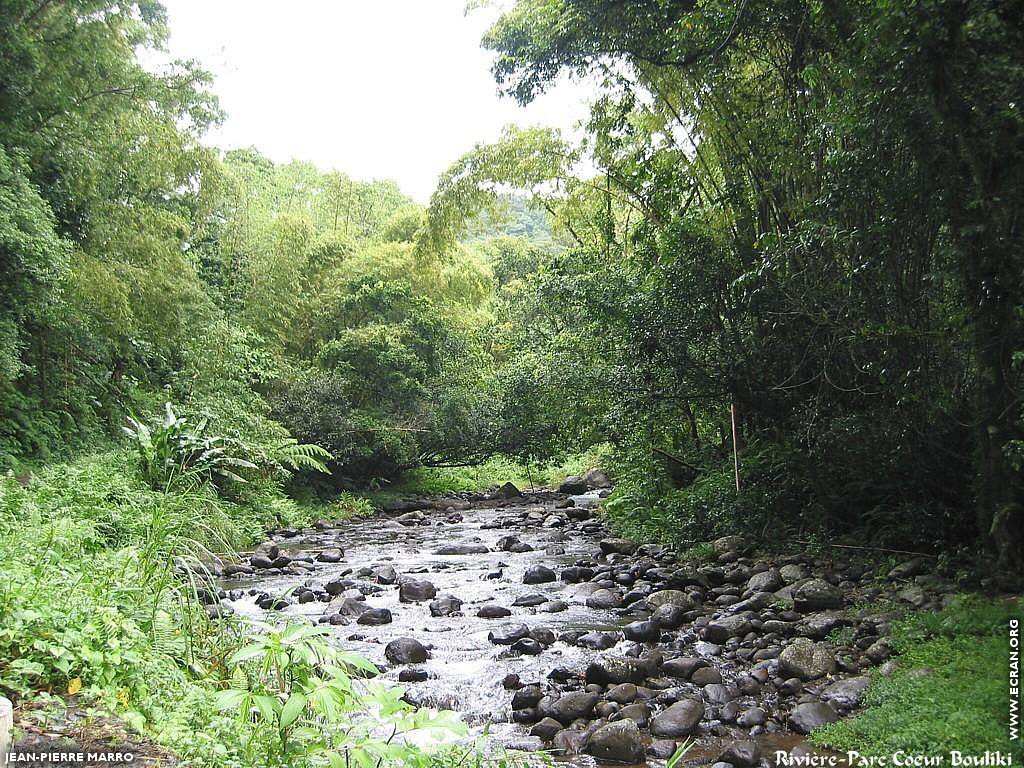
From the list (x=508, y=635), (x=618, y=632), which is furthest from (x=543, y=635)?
(x=618, y=632)

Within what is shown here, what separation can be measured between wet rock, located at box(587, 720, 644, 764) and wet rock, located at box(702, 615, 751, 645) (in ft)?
6.77

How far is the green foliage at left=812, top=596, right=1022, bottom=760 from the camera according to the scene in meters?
3.55

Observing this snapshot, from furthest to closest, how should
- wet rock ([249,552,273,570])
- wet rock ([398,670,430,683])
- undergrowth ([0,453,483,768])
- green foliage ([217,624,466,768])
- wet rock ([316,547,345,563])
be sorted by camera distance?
wet rock ([316,547,345,563])
wet rock ([249,552,273,570])
wet rock ([398,670,430,683])
undergrowth ([0,453,483,768])
green foliage ([217,624,466,768])

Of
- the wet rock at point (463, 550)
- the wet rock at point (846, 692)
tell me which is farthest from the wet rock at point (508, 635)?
the wet rock at point (463, 550)

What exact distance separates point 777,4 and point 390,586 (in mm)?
7763

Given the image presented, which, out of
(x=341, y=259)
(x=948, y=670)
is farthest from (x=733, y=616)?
(x=341, y=259)

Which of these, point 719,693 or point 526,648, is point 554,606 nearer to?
point 526,648

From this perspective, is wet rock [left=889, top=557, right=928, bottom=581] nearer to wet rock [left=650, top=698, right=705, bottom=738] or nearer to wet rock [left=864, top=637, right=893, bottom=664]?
wet rock [left=864, top=637, right=893, bottom=664]

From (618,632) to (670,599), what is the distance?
1.00 meters

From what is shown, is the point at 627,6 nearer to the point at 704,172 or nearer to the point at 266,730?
the point at 704,172

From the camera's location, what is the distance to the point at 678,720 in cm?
458

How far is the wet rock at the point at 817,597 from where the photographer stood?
6.52 metres

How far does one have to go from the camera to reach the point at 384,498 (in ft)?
61.6

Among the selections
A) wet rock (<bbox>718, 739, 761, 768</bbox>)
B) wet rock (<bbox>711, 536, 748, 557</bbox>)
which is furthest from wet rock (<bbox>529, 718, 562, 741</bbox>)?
wet rock (<bbox>711, 536, 748, 557</bbox>)
